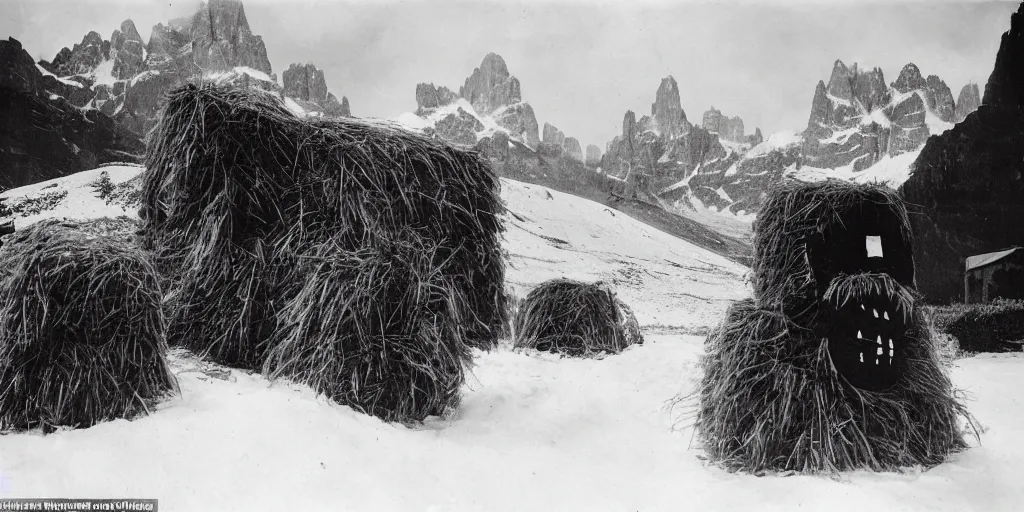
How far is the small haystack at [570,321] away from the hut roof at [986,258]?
7473mm

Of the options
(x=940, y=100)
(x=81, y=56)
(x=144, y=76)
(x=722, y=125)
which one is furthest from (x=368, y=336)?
(x=722, y=125)

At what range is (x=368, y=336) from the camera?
461 cm

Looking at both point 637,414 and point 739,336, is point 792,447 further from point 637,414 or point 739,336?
point 637,414

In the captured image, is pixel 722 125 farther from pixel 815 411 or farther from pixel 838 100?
pixel 815 411

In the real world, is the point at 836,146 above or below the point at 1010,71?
above

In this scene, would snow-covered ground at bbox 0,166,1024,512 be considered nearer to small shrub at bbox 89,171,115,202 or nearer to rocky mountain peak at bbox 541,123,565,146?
small shrub at bbox 89,171,115,202

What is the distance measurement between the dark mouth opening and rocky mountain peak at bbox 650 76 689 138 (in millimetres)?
150053

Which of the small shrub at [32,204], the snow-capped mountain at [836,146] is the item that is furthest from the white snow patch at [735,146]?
the small shrub at [32,204]

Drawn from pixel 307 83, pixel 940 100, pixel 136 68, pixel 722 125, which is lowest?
pixel 136 68

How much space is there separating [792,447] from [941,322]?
799 centimetres

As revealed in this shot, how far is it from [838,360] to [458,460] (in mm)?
2830

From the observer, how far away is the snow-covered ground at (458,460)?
9.82ft

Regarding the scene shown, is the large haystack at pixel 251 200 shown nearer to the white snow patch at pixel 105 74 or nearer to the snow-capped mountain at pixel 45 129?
the snow-capped mountain at pixel 45 129

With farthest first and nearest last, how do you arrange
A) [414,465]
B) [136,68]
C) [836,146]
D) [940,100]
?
[836,146] → [940,100] → [136,68] → [414,465]
